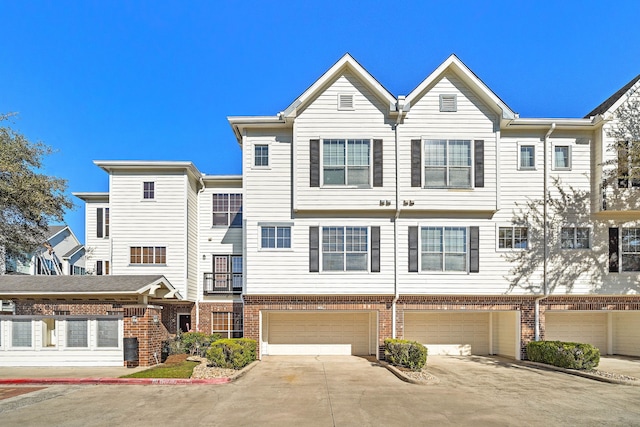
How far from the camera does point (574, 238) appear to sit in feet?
59.8

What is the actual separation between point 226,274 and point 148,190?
591cm

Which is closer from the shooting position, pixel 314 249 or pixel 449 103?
pixel 314 249

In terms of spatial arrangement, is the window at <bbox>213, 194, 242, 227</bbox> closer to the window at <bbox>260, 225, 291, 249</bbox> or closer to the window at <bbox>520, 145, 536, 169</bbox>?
the window at <bbox>260, 225, 291, 249</bbox>

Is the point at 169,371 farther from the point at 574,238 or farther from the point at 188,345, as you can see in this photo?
the point at 574,238

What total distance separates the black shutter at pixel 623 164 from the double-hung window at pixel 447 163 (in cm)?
606

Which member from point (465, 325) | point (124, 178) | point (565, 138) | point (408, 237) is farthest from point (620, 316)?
point (124, 178)

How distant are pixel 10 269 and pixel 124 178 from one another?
1474 centimetres

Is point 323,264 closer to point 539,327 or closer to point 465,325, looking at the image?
point 465,325

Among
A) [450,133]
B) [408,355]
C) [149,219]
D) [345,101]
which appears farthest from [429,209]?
[149,219]

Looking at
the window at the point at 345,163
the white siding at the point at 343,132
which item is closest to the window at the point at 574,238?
the white siding at the point at 343,132

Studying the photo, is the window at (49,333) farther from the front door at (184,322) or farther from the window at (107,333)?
the front door at (184,322)

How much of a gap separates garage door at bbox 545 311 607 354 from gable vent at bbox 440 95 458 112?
10.8m

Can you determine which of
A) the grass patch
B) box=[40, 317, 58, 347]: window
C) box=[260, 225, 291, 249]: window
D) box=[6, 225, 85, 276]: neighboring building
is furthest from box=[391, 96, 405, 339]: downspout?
box=[6, 225, 85, 276]: neighboring building

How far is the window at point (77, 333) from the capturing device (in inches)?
646
